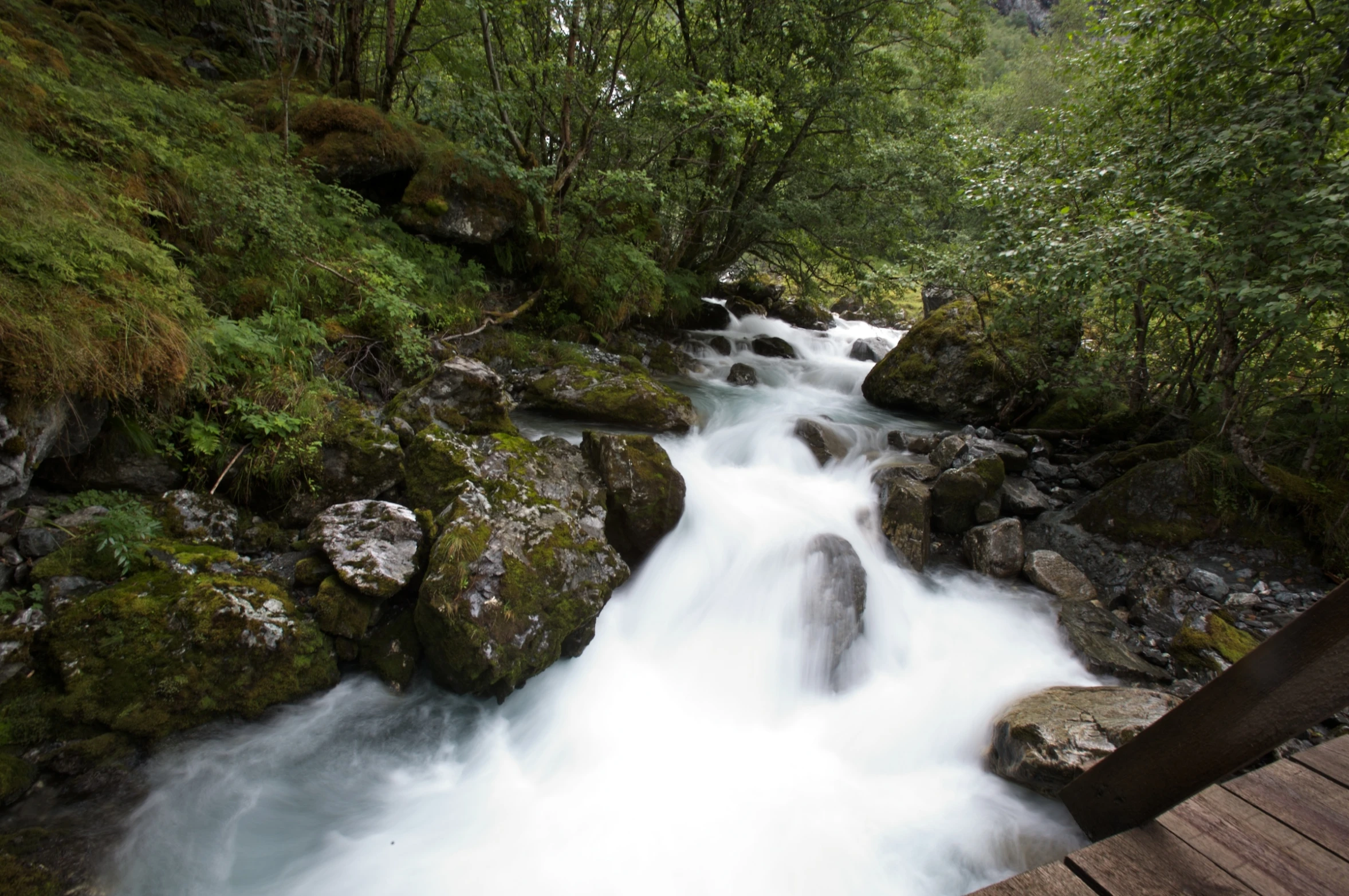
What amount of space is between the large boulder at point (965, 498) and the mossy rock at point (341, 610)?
6.14 m

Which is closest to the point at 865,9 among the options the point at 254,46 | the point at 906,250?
the point at 906,250

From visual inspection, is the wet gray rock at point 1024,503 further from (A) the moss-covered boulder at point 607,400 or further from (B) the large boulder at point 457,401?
(B) the large boulder at point 457,401

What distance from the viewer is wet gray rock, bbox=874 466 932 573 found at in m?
6.23

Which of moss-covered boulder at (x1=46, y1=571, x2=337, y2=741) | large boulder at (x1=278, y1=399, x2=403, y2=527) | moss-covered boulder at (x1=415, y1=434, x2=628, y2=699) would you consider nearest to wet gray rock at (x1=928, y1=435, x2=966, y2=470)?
moss-covered boulder at (x1=415, y1=434, x2=628, y2=699)

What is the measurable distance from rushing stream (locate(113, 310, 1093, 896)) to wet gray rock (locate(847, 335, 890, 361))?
30.7 feet

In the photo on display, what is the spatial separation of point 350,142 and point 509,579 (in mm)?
6979

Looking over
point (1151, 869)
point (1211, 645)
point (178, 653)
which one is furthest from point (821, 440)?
point (178, 653)

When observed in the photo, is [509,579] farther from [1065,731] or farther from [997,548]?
[997,548]

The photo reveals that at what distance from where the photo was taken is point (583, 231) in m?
9.35

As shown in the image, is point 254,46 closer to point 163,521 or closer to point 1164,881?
point 163,521

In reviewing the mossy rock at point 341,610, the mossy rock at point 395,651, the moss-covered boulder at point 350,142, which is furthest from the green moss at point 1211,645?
the moss-covered boulder at point 350,142

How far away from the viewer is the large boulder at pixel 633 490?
17.7ft

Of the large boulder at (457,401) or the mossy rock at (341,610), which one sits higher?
the large boulder at (457,401)

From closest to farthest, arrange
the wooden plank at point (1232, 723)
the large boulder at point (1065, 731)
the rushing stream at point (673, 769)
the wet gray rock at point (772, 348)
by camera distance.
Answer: the wooden plank at point (1232, 723)
the rushing stream at point (673, 769)
the large boulder at point (1065, 731)
the wet gray rock at point (772, 348)
